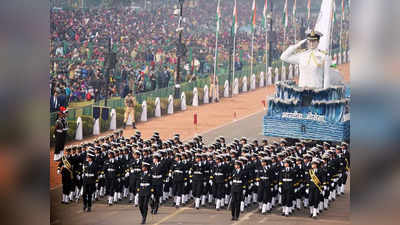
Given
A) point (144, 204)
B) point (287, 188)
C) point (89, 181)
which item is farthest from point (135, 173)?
point (287, 188)

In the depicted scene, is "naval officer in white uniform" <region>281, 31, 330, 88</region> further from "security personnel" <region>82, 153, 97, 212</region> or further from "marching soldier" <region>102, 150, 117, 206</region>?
"security personnel" <region>82, 153, 97, 212</region>

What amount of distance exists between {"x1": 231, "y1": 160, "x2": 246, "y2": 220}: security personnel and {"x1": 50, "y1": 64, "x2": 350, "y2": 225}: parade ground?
22cm

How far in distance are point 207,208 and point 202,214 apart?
178 mm

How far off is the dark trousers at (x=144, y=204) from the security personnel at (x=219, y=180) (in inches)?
45.7

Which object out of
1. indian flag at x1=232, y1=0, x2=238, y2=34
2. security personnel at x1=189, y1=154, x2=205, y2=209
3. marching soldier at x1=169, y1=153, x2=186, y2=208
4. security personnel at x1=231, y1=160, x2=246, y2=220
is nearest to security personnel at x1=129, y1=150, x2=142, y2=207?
marching soldier at x1=169, y1=153, x2=186, y2=208

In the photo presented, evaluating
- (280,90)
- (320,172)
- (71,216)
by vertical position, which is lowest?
(71,216)

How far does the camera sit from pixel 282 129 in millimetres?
17141

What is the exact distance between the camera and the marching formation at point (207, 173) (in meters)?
16.6

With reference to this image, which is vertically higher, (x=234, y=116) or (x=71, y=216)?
(x=234, y=116)

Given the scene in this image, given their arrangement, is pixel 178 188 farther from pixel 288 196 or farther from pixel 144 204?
pixel 288 196
